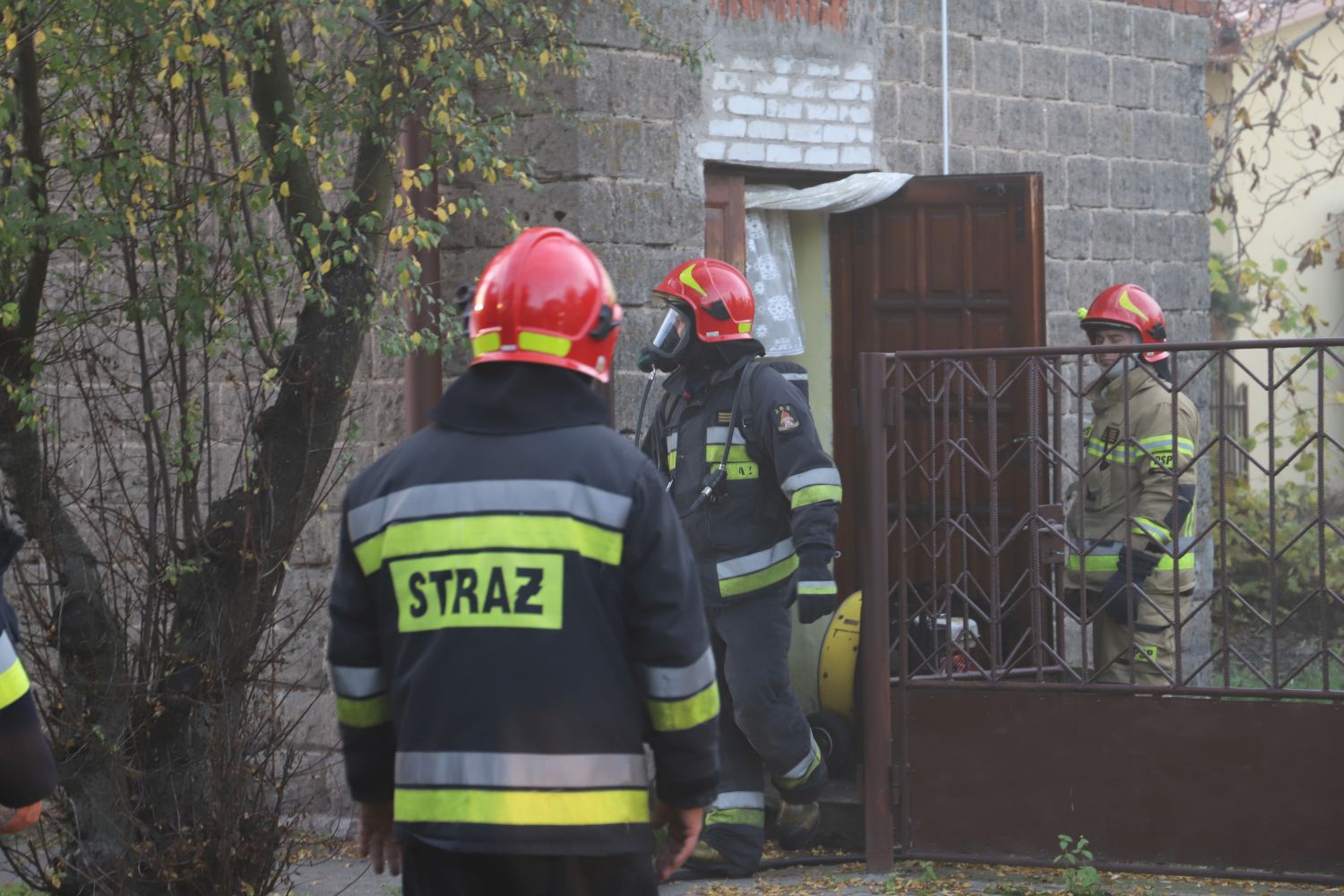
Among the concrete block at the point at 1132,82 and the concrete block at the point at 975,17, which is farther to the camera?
the concrete block at the point at 1132,82

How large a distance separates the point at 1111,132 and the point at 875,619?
3999mm

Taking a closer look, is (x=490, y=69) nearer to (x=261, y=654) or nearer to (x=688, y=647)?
(x=261, y=654)

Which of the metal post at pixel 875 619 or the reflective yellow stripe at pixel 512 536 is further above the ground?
the reflective yellow stripe at pixel 512 536

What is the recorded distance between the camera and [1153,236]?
9320 millimetres

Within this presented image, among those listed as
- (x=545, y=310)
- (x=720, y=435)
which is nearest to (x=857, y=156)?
(x=720, y=435)

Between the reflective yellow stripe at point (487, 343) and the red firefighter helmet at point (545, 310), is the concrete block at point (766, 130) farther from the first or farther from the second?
the reflective yellow stripe at point (487, 343)

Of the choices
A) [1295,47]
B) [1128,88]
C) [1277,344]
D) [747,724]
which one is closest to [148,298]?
[747,724]

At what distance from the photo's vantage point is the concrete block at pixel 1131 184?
30.1 feet

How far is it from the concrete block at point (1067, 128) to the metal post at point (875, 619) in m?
3.21

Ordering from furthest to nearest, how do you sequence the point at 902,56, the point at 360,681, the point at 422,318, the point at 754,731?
the point at 902,56, the point at 422,318, the point at 754,731, the point at 360,681

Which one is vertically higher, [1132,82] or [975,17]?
[975,17]

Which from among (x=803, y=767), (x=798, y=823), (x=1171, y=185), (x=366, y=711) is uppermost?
(x=1171, y=185)

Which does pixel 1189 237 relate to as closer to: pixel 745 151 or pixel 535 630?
pixel 745 151

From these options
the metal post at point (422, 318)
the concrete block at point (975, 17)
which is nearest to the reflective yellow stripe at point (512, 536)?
the metal post at point (422, 318)
